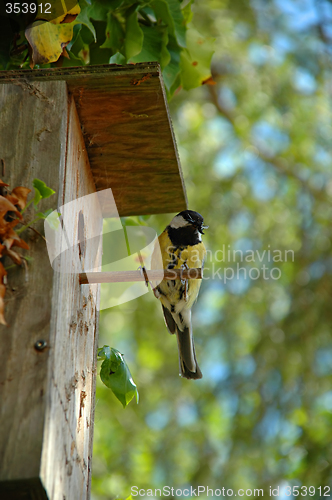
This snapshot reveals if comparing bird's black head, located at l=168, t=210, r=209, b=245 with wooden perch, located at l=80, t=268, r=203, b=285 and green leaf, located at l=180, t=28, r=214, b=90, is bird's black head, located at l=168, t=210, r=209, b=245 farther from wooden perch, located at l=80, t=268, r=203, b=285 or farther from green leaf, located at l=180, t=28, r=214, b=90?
wooden perch, located at l=80, t=268, r=203, b=285

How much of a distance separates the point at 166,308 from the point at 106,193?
84 centimetres

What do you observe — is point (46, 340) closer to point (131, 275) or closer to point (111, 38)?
point (131, 275)

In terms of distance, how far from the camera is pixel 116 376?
1743mm

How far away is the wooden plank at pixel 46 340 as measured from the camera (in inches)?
43.8

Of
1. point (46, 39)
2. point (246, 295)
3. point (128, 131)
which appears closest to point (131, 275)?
point (128, 131)

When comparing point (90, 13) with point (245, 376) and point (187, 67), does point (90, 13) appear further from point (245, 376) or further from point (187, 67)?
point (245, 376)

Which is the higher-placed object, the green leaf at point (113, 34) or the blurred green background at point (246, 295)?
the green leaf at point (113, 34)

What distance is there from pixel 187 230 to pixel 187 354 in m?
0.62

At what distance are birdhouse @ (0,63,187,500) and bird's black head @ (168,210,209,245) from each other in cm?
57

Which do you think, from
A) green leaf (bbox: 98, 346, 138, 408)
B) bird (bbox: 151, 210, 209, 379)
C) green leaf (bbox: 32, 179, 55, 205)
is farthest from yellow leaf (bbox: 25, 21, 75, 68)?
bird (bbox: 151, 210, 209, 379)

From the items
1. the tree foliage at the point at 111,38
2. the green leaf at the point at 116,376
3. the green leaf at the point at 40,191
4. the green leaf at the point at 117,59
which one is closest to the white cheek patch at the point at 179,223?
the tree foliage at the point at 111,38

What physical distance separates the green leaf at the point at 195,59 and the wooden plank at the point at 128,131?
47 centimetres

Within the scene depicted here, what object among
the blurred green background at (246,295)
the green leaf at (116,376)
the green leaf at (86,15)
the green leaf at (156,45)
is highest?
the green leaf at (86,15)

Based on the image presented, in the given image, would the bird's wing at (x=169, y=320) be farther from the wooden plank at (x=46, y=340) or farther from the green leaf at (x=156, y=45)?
the green leaf at (x=156, y=45)
